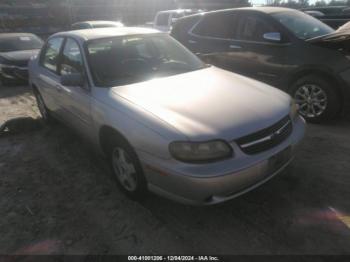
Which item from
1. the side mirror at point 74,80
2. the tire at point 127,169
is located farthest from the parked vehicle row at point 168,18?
the tire at point 127,169

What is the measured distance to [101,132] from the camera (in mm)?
3172

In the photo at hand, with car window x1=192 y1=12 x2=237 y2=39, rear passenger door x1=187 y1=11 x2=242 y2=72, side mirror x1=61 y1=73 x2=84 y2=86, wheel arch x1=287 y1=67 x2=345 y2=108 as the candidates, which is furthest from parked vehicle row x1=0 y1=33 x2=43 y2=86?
wheel arch x1=287 y1=67 x2=345 y2=108

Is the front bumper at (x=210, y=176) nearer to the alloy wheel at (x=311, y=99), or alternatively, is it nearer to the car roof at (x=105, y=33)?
the car roof at (x=105, y=33)

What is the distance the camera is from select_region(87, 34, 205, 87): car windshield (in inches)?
131

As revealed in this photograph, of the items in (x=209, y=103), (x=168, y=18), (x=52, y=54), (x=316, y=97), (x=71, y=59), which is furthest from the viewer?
(x=168, y=18)

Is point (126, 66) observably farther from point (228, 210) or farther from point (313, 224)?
point (313, 224)

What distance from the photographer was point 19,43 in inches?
382

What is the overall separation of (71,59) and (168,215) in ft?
7.32

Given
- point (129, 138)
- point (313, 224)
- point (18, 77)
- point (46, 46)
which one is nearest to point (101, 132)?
point (129, 138)

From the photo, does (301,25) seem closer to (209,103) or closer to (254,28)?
(254,28)

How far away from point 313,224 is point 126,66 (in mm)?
2408

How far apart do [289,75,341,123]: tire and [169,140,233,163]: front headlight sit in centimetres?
278

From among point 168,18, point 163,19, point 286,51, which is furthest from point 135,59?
point 163,19

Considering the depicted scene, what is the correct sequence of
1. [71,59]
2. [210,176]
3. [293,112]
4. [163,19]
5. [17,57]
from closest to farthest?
[210,176]
[293,112]
[71,59]
[17,57]
[163,19]
